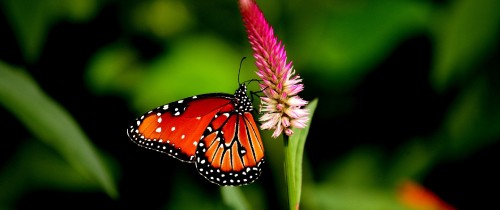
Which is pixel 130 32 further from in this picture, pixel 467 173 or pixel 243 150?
pixel 467 173

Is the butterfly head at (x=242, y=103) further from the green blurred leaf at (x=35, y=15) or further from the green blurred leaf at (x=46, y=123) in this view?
the green blurred leaf at (x=35, y=15)

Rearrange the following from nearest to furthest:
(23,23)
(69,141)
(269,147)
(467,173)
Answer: (69,141), (23,23), (269,147), (467,173)

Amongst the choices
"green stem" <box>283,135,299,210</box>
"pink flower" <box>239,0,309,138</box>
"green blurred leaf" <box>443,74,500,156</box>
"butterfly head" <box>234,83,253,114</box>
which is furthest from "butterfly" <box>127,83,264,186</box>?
"green blurred leaf" <box>443,74,500,156</box>

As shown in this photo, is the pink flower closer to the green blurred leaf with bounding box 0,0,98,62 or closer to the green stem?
the green stem

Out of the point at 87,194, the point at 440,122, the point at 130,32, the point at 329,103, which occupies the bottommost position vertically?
the point at 87,194

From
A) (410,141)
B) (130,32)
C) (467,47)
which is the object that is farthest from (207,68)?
(467,47)

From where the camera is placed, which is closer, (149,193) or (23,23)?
(23,23)
